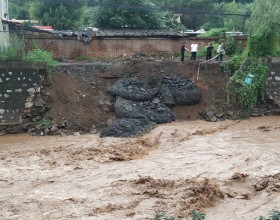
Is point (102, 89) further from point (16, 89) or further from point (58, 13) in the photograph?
point (58, 13)

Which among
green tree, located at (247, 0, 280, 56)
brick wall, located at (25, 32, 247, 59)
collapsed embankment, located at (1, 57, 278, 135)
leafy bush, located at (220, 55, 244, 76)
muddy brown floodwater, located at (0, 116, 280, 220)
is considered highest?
green tree, located at (247, 0, 280, 56)

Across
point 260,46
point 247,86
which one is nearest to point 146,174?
point 247,86

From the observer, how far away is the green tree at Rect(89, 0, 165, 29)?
93.7 feet

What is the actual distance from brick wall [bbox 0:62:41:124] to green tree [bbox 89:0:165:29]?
11303 mm

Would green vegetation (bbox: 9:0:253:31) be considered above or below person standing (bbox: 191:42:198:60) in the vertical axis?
above

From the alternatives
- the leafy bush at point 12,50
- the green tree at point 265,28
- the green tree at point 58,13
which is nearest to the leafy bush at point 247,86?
the green tree at point 265,28

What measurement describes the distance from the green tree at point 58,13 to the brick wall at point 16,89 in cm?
1830

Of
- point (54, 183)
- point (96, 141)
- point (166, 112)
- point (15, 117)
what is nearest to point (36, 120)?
point (15, 117)

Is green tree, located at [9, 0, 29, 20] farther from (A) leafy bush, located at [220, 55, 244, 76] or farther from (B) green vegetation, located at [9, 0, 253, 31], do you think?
(A) leafy bush, located at [220, 55, 244, 76]

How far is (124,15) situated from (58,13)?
352 inches

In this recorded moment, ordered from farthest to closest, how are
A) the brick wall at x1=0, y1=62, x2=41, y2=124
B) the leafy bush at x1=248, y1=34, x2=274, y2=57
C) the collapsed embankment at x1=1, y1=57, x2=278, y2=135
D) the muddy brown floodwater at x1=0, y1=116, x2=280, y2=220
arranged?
the leafy bush at x1=248, y1=34, x2=274, y2=57 < the collapsed embankment at x1=1, y1=57, x2=278, y2=135 < the brick wall at x1=0, y1=62, x2=41, y2=124 < the muddy brown floodwater at x1=0, y1=116, x2=280, y2=220

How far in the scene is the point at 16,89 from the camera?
1809cm

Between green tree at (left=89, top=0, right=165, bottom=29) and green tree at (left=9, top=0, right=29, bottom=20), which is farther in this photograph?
green tree at (left=9, top=0, right=29, bottom=20)

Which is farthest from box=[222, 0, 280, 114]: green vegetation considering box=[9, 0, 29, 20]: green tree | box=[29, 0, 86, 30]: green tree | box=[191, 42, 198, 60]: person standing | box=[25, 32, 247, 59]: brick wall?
box=[9, 0, 29, 20]: green tree
